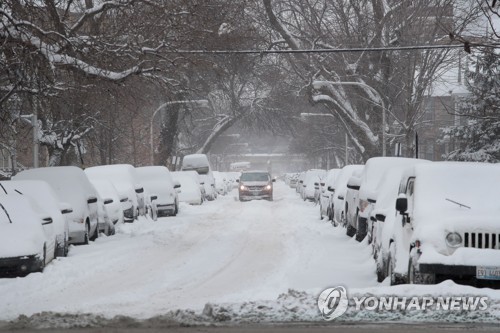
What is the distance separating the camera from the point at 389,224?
13.5 meters

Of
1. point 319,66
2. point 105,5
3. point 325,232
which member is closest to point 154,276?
point 105,5

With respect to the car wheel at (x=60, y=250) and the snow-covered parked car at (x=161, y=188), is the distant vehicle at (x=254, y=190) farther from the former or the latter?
the car wheel at (x=60, y=250)

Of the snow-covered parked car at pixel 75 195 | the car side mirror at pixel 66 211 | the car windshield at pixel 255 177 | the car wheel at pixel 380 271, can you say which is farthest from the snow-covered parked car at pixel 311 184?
the car wheel at pixel 380 271

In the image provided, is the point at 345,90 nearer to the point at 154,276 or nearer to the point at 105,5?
the point at 105,5

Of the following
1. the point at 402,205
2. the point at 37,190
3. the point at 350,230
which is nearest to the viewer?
the point at 402,205

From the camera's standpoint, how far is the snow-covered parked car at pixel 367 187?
1938 centimetres

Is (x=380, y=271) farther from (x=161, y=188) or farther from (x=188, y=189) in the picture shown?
(x=188, y=189)

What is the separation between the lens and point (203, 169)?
54250mm

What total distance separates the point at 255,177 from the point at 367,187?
3022cm

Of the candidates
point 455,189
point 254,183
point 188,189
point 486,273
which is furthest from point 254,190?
point 486,273

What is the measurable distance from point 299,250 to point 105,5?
293 inches

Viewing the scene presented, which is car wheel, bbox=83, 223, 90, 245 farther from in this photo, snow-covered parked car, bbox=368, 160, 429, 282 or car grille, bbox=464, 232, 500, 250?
car grille, bbox=464, 232, 500, 250

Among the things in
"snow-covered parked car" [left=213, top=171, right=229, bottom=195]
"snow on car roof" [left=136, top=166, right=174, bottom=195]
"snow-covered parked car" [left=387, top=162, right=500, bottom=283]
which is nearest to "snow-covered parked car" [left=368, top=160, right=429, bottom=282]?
"snow-covered parked car" [left=387, top=162, right=500, bottom=283]

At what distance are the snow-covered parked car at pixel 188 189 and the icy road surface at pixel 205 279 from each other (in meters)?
18.5
